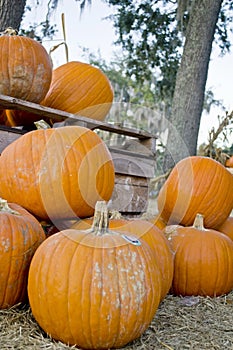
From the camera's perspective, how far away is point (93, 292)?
1.16 m

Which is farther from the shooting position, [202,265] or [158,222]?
[158,222]

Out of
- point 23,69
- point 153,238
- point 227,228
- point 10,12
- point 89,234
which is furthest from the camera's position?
point 10,12

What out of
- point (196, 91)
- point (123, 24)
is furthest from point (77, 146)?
point (123, 24)

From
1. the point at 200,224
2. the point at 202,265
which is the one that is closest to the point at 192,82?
the point at 200,224

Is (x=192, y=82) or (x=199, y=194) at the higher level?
(x=192, y=82)

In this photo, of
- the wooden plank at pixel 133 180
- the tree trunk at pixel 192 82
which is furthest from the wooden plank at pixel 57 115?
the tree trunk at pixel 192 82

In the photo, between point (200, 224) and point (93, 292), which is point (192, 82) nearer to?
point (200, 224)

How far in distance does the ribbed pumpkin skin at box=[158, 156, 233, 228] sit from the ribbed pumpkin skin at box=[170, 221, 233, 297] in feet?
1.24

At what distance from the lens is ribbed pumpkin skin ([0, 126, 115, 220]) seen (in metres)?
1.66

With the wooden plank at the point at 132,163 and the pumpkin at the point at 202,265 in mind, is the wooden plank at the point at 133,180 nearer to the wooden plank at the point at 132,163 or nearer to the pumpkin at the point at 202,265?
the wooden plank at the point at 132,163

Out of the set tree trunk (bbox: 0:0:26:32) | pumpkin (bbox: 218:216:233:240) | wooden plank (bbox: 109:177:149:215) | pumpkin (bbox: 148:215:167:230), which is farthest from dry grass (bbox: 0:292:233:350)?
tree trunk (bbox: 0:0:26:32)

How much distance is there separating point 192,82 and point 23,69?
2.81m

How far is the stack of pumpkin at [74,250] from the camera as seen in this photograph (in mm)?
1170

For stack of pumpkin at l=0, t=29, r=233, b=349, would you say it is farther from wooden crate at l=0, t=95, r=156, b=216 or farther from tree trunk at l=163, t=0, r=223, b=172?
tree trunk at l=163, t=0, r=223, b=172
